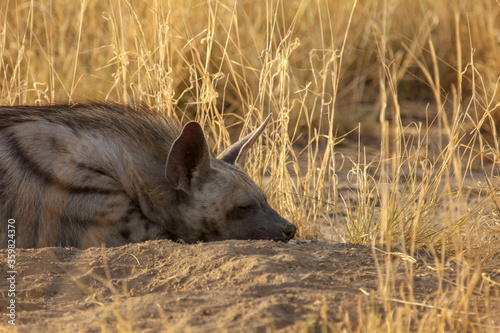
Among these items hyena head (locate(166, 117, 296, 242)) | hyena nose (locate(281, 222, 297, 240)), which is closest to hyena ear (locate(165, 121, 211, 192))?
hyena head (locate(166, 117, 296, 242))

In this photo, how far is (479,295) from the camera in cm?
305

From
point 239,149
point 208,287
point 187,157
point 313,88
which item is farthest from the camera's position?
point 313,88

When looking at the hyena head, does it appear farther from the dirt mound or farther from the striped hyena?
the dirt mound

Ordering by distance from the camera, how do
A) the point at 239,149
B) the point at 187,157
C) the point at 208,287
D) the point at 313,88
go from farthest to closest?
the point at 313,88, the point at 239,149, the point at 187,157, the point at 208,287

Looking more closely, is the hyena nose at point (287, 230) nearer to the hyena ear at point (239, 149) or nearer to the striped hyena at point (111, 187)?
the striped hyena at point (111, 187)

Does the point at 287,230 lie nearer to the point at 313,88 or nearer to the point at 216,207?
the point at 216,207

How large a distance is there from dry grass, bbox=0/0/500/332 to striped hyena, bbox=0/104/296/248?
507mm

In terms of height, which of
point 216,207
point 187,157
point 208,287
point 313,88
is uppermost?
point 313,88

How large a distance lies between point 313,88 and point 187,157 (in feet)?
14.4

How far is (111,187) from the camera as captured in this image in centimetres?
411

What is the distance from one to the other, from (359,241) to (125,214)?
1.48 m

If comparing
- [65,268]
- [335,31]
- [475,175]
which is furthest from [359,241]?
[335,31]

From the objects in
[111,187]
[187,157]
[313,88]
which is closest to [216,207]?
[187,157]

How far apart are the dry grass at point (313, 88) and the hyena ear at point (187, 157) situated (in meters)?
0.75
